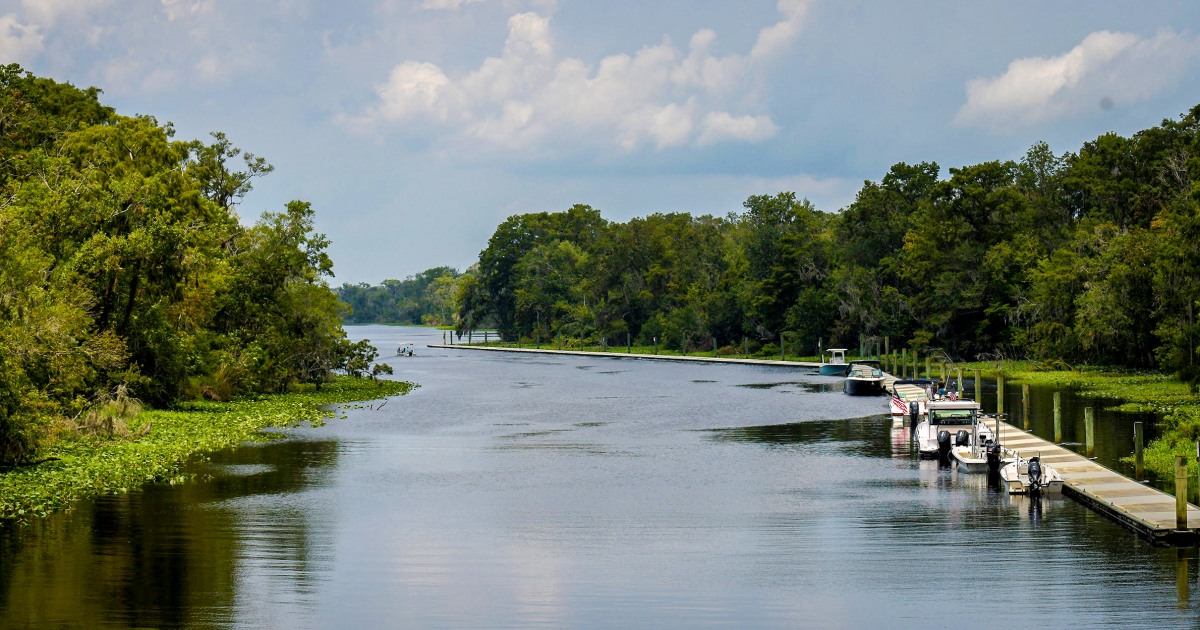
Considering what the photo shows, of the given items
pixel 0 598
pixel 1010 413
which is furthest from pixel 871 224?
pixel 0 598

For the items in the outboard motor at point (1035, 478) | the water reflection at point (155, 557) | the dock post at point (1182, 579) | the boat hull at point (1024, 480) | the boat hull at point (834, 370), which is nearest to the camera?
the water reflection at point (155, 557)

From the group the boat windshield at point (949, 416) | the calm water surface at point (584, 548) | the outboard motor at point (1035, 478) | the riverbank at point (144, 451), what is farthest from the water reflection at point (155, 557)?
the boat windshield at point (949, 416)

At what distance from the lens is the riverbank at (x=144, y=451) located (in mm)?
29781

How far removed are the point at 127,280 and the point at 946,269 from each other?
7431 cm

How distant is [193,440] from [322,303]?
26.4 meters

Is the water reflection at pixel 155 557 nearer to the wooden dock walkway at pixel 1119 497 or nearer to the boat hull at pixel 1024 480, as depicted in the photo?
the wooden dock walkway at pixel 1119 497

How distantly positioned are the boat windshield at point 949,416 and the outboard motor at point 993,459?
15.1 feet

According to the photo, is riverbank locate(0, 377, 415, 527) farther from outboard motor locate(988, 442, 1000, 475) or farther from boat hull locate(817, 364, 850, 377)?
boat hull locate(817, 364, 850, 377)

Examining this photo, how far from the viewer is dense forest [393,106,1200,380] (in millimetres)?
73938

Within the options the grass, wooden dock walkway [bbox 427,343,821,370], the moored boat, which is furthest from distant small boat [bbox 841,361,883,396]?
wooden dock walkway [bbox 427,343,821,370]

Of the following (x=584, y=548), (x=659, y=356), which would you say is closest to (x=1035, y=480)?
(x=584, y=548)

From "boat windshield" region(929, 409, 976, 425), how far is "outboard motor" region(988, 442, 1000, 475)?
4.60 meters

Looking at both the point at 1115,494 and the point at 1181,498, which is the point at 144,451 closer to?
the point at 1115,494

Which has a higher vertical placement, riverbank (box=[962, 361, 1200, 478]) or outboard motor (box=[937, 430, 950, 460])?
riverbank (box=[962, 361, 1200, 478])
